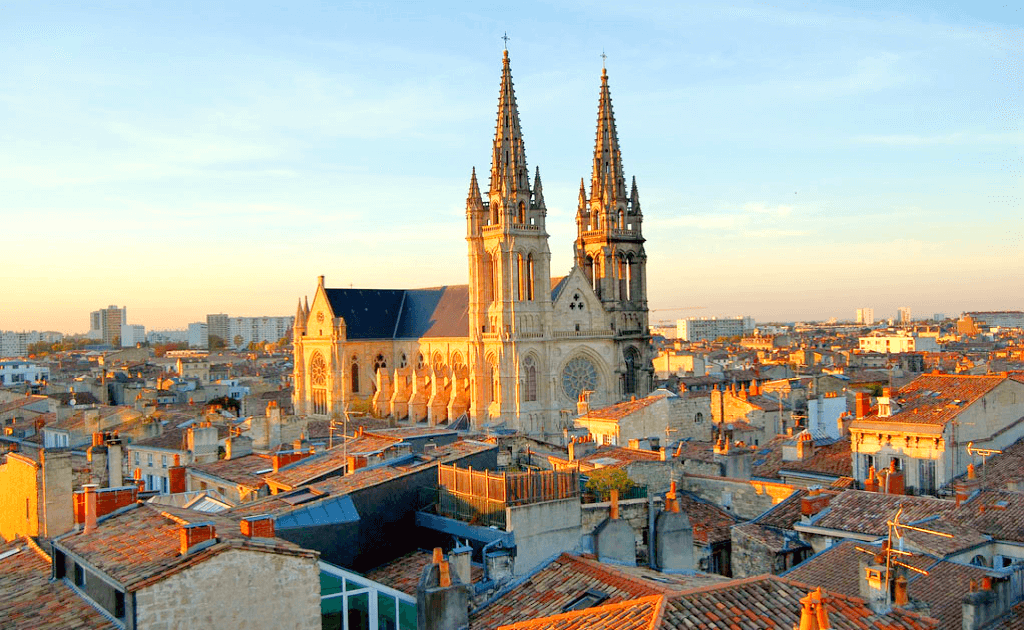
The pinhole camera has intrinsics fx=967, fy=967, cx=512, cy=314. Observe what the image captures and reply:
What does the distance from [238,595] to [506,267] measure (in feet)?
163

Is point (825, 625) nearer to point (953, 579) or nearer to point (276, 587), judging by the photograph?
point (276, 587)

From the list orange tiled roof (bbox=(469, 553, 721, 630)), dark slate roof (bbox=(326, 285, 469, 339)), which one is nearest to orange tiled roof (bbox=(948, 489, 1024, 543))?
orange tiled roof (bbox=(469, 553, 721, 630))

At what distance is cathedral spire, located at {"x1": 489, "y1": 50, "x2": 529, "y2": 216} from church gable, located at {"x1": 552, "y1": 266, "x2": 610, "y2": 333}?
692cm

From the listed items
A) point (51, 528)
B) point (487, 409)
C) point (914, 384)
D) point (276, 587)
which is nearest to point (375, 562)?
point (276, 587)

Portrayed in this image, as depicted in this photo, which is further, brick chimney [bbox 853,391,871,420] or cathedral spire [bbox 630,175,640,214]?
cathedral spire [bbox 630,175,640,214]

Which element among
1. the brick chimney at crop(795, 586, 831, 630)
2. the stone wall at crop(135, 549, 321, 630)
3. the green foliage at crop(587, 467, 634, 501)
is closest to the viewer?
the brick chimney at crop(795, 586, 831, 630)

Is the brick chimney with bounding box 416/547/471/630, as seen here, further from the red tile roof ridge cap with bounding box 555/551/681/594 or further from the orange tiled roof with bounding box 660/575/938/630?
the orange tiled roof with bounding box 660/575/938/630

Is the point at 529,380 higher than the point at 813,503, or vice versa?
the point at 529,380

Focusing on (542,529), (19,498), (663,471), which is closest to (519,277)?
(663,471)

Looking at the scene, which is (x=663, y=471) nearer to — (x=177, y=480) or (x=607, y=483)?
(x=607, y=483)

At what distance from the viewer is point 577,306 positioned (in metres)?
65.2

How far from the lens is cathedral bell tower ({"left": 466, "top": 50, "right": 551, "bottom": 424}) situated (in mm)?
60531

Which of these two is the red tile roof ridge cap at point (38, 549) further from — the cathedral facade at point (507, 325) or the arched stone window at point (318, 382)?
the arched stone window at point (318, 382)

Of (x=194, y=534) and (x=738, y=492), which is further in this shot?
(x=738, y=492)
